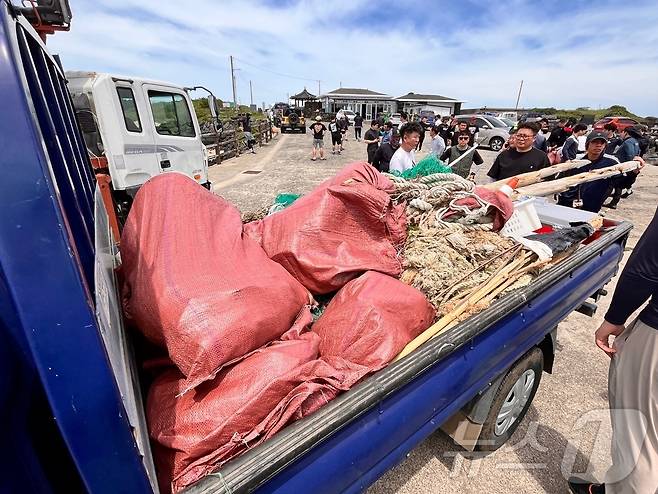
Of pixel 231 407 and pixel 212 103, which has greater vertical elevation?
pixel 212 103

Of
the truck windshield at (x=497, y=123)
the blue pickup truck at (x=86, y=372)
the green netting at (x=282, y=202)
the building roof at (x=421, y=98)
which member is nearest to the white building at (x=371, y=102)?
the building roof at (x=421, y=98)

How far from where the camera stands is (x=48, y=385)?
2.11 ft

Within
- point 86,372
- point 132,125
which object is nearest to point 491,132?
point 132,125

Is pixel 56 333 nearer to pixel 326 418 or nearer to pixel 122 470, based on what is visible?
pixel 122 470

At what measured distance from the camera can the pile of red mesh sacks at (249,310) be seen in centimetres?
111

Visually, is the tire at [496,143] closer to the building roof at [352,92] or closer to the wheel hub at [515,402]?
the wheel hub at [515,402]

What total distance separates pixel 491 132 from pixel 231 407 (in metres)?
17.8

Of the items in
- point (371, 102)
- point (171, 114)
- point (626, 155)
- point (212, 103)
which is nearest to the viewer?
point (171, 114)

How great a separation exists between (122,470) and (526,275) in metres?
2.08

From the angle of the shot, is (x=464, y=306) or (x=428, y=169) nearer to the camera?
(x=464, y=306)

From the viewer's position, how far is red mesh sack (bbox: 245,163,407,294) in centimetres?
178

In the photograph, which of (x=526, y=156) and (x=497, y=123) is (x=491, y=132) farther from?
(x=526, y=156)

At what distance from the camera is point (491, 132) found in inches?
629

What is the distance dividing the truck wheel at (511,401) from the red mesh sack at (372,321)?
828 mm
